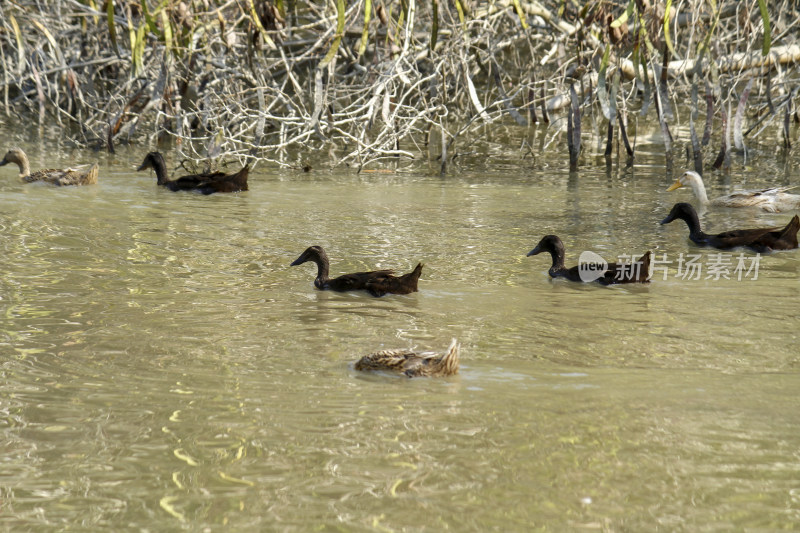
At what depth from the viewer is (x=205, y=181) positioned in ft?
46.6

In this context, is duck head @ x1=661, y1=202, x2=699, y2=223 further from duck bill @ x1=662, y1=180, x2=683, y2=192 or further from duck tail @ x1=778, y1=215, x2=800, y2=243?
duck bill @ x1=662, y1=180, x2=683, y2=192

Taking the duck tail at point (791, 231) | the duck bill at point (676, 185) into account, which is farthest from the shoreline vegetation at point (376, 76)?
the duck tail at point (791, 231)

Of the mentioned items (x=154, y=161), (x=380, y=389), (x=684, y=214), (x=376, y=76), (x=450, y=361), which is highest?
(x=376, y=76)

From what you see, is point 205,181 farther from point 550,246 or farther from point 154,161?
point 550,246

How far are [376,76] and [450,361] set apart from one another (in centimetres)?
1242

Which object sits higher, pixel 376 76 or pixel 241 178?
pixel 376 76

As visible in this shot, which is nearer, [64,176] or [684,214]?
[684,214]

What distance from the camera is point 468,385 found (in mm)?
6324

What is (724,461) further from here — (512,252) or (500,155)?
(500,155)

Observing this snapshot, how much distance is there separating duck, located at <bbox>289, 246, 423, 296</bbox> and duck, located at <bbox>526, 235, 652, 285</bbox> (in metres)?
1.48

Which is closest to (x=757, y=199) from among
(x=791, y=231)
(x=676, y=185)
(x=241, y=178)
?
(x=676, y=185)

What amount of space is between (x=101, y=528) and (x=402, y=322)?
3.72 meters

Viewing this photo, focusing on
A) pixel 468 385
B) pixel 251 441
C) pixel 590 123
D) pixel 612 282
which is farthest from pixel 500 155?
pixel 251 441

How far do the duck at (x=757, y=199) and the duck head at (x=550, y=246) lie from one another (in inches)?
155
